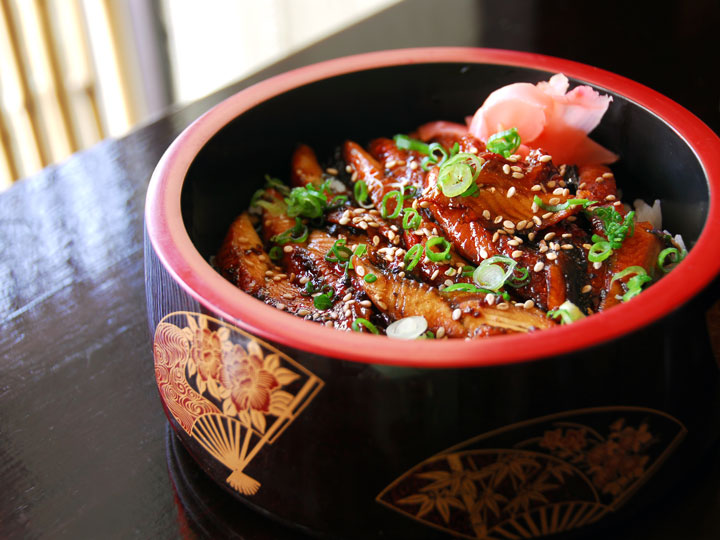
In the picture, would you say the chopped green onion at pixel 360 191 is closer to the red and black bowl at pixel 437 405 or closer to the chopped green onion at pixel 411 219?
the chopped green onion at pixel 411 219

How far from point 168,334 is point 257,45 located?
158 inches

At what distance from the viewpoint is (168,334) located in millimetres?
1243

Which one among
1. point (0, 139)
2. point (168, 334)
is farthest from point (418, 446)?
point (0, 139)

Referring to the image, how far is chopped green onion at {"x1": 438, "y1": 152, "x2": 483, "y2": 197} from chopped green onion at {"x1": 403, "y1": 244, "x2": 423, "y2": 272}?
122mm

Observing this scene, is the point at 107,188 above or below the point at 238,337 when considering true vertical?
below

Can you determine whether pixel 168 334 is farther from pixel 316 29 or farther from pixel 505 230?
pixel 316 29

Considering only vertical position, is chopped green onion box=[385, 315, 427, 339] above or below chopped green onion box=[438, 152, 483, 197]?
below

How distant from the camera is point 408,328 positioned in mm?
1287

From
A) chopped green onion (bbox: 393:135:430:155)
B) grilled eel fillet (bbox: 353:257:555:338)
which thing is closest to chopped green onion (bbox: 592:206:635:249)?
grilled eel fillet (bbox: 353:257:555:338)

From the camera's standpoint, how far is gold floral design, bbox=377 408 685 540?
1.06m

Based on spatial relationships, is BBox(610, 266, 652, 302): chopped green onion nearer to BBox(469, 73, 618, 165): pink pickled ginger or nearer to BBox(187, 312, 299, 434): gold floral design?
BBox(469, 73, 618, 165): pink pickled ginger

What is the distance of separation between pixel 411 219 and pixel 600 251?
0.36 metres

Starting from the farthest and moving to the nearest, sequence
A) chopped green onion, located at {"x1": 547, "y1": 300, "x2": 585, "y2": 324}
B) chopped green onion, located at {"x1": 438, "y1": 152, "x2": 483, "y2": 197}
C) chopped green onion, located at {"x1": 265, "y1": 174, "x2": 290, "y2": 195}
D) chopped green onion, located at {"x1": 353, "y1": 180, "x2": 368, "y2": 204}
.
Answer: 1. chopped green onion, located at {"x1": 265, "y1": 174, "x2": 290, "y2": 195}
2. chopped green onion, located at {"x1": 353, "y1": 180, "x2": 368, "y2": 204}
3. chopped green onion, located at {"x1": 438, "y1": 152, "x2": 483, "y2": 197}
4. chopped green onion, located at {"x1": 547, "y1": 300, "x2": 585, "y2": 324}

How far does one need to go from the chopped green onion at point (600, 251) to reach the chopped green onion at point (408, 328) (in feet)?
1.10
